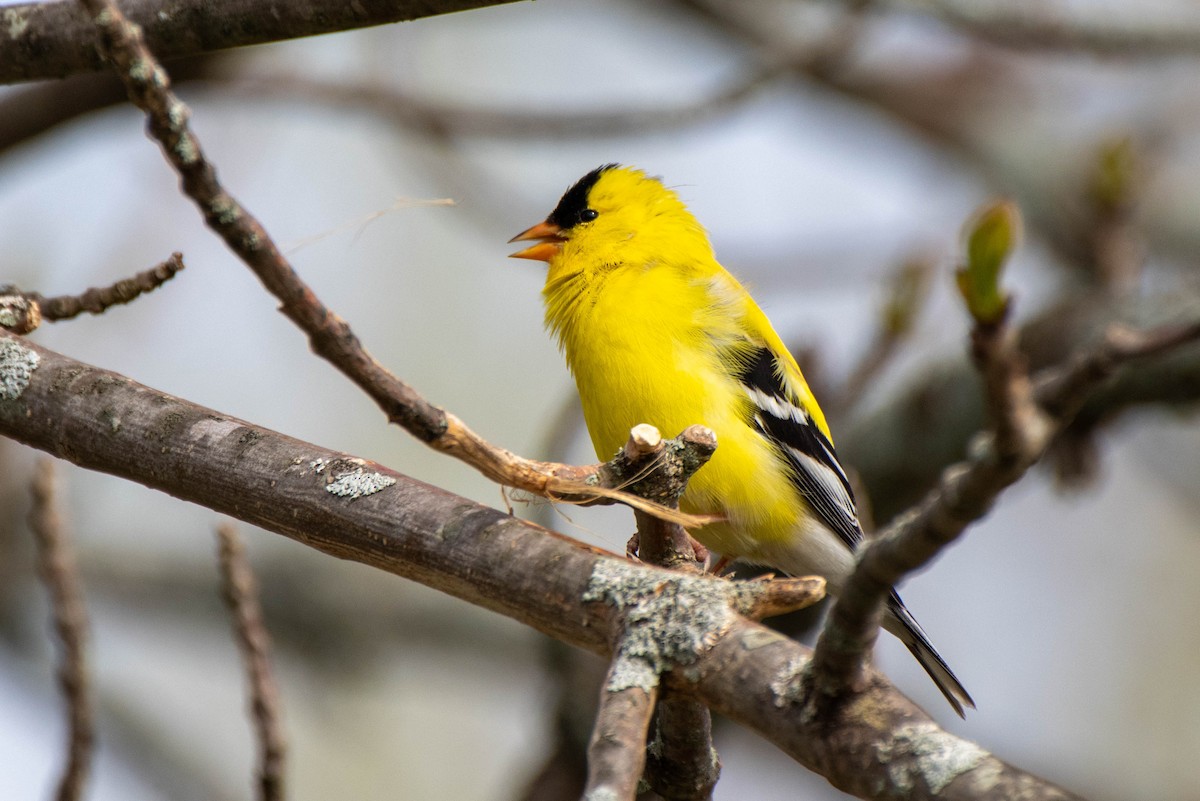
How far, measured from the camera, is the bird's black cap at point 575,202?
A: 4.03 metres

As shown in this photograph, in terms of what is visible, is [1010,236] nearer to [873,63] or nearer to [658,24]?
[658,24]

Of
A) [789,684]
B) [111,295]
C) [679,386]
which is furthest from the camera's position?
[679,386]

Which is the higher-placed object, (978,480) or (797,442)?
(978,480)

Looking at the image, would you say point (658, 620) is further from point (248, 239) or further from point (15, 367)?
point (15, 367)

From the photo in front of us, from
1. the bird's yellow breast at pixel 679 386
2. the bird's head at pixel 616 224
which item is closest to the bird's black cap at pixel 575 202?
the bird's head at pixel 616 224

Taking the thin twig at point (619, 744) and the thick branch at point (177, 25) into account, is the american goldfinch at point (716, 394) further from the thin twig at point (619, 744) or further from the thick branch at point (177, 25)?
the thin twig at point (619, 744)

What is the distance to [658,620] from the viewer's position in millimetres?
1571

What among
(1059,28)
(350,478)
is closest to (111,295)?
(350,478)

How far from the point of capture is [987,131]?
6.96m

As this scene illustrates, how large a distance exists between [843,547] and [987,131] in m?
4.35

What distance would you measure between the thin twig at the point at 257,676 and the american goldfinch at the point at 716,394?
106 centimetres

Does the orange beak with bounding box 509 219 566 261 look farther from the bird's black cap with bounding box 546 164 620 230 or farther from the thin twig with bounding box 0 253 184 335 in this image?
the thin twig with bounding box 0 253 184 335

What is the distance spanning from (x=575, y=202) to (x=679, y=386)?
3.79ft

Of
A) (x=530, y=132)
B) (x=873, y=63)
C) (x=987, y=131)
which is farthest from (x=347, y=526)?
(x=873, y=63)
